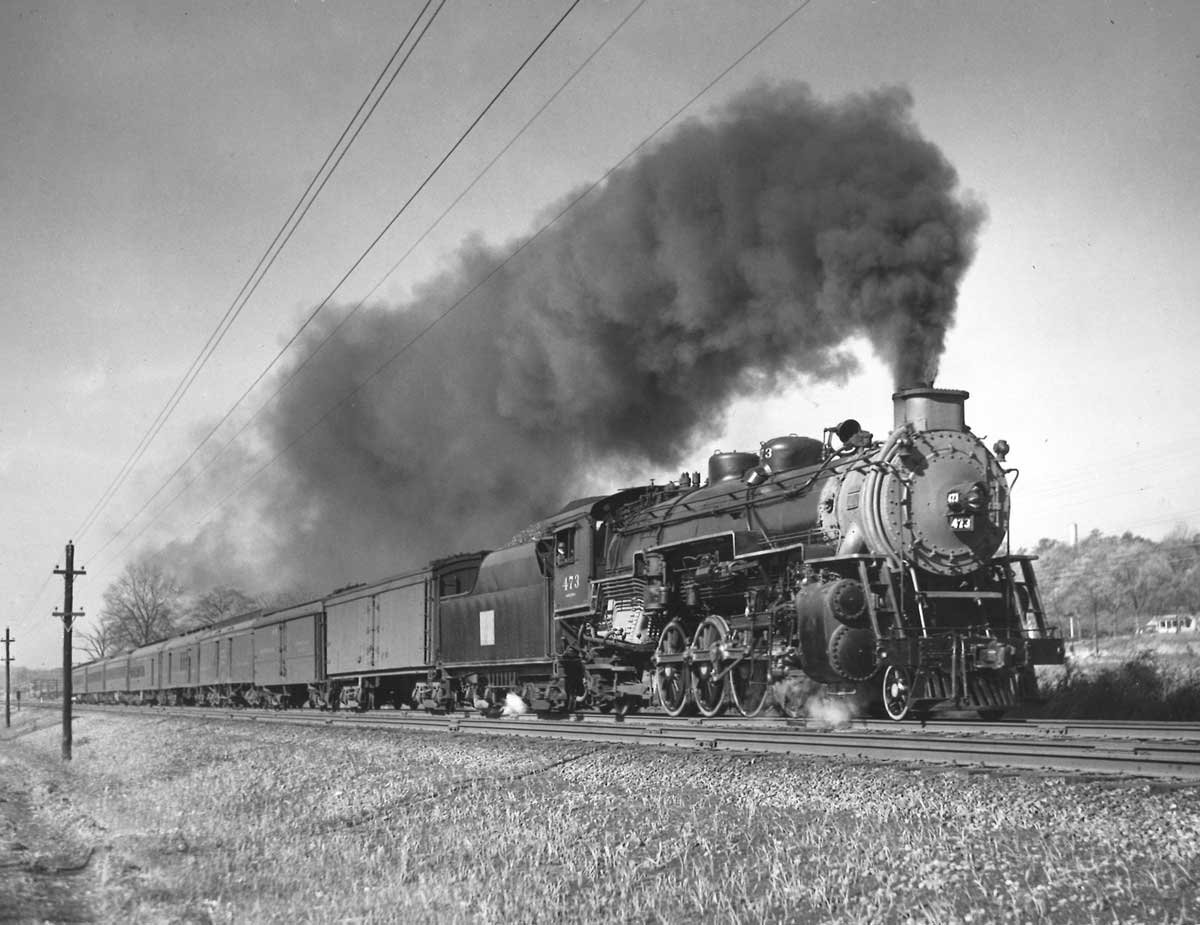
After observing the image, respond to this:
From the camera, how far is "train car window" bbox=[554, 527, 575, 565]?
1591 cm

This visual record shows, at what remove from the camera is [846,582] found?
34.7ft

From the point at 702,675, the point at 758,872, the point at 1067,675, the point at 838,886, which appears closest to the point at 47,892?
the point at 758,872

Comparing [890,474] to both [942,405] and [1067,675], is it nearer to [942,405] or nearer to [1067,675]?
[942,405]

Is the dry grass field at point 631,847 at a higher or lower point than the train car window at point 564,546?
lower

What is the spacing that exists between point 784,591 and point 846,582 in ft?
4.45

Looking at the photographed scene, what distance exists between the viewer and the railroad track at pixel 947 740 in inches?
289

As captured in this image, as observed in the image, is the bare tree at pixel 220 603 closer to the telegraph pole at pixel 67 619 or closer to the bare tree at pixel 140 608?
the bare tree at pixel 140 608

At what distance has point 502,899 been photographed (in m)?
5.50

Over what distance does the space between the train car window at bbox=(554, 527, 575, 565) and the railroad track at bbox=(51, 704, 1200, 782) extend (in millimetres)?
2395

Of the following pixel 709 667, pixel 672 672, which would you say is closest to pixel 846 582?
pixel 709 667

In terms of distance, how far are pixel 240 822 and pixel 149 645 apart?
41913 mm

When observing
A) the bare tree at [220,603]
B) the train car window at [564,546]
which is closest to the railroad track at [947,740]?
the train car window at [564,546]

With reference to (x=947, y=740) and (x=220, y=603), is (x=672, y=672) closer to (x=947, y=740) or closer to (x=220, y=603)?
(x=947, y=740)

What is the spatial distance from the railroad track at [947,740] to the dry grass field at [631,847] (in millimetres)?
495
